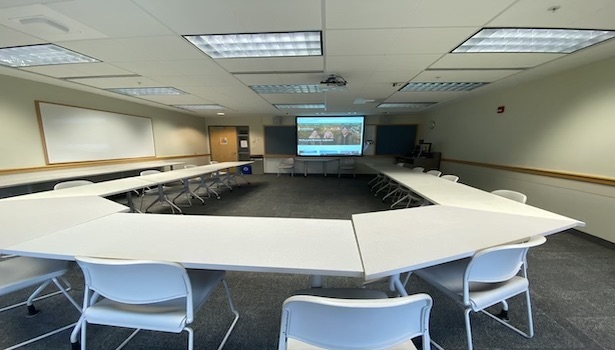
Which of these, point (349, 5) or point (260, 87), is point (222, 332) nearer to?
point (349, 5)

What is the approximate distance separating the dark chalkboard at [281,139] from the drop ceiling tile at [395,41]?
5900mm

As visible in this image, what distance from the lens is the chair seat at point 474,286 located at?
117 centimetres

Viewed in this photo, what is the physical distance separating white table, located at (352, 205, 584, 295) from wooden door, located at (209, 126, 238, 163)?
323 inches

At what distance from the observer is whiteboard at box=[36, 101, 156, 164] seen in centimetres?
402

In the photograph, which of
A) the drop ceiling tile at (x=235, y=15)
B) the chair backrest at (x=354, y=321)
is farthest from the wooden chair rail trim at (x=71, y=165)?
the chair backrest at (x=354, y=321)

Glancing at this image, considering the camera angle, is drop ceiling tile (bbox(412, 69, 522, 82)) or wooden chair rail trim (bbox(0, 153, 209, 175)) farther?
wooden chair rail trim (bbox(0, 153, 209, 175))

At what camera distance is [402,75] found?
343cm

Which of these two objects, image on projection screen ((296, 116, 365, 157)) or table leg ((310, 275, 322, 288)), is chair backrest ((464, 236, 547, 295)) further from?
image on projection screen ((296, 116, 365, 157))

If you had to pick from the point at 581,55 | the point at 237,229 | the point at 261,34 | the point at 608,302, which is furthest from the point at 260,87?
the point at 608,302

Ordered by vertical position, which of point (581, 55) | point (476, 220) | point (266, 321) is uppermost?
point (581, 55)

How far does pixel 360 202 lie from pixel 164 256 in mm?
4192

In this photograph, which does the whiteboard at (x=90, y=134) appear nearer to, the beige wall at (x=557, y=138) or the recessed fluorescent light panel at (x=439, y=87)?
the recessed fluorescent light panel at (x=439, y=87)

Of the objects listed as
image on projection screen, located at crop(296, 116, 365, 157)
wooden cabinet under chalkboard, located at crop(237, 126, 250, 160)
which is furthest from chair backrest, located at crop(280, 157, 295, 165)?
wooden cabinet under chalkboard, located at crop(237, 126, 250, 160)

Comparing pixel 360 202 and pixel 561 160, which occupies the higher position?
pixel 561 160
